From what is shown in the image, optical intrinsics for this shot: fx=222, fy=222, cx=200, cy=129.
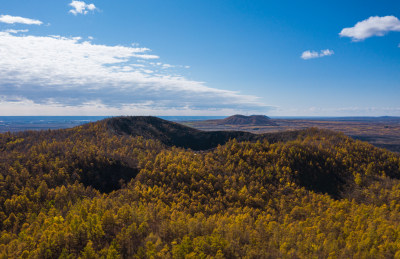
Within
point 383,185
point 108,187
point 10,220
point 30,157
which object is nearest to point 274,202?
point 383,185

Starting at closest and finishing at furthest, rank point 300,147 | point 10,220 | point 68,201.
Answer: point 10,220
point 68,201
point 300,147

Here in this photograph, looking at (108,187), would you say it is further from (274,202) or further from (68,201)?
(274,202)

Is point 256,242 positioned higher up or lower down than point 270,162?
lower down

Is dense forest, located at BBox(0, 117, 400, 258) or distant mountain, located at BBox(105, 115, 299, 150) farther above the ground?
distant mountain, located at BBox(105, 115, 299, 150)

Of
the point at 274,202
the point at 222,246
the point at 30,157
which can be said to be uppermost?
the point at 30,157

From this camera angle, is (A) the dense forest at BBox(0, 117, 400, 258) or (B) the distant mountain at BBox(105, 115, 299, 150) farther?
(B) the distant mountain at BBox(105, 115, 299, 150)

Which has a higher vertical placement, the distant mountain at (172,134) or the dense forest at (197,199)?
the distant mountain at (172,134)

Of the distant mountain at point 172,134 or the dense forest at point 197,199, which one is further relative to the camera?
the distant mountain at point 172,134

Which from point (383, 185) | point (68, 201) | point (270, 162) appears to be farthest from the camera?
point (270, 162)
